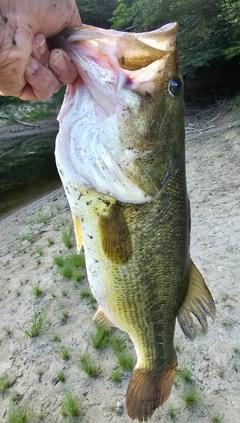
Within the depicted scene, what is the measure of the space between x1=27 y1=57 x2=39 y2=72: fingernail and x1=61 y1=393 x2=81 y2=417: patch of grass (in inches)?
111

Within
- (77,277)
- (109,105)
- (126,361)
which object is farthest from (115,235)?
(77,277)

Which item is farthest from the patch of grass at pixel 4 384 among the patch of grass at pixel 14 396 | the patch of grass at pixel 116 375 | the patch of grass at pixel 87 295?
the patch of grass at pixel 87 295

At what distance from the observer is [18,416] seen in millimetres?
3346

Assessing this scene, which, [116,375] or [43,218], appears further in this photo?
[43,218]

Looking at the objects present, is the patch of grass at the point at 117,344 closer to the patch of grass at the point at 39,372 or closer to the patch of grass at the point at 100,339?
the patch of grass at the point at 100,339

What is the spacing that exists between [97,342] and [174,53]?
3.15m

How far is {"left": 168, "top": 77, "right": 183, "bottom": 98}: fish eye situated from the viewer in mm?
1659

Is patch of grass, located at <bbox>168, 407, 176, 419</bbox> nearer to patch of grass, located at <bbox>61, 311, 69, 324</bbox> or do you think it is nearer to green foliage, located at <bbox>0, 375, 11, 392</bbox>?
green foliage, located at <bbox>0, 375, 11, 392</bbox>

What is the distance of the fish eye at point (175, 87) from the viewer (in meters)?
1.66

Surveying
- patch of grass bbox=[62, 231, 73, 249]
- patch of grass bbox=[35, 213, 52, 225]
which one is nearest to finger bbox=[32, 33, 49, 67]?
patch of grass bbox=[62, 231, 73, 249]

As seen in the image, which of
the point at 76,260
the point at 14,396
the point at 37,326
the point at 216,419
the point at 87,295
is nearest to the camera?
the point at 216,419

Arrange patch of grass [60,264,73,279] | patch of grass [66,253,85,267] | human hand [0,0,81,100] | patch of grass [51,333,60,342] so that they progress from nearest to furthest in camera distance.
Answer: human hand [0,0,81,100]
patch of grass [51,333,60,342]
patch of grass [60,264,73,279]
patch of grass [66,253,85,267]

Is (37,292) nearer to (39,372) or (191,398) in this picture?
(39,372)

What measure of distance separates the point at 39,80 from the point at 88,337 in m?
3.21
